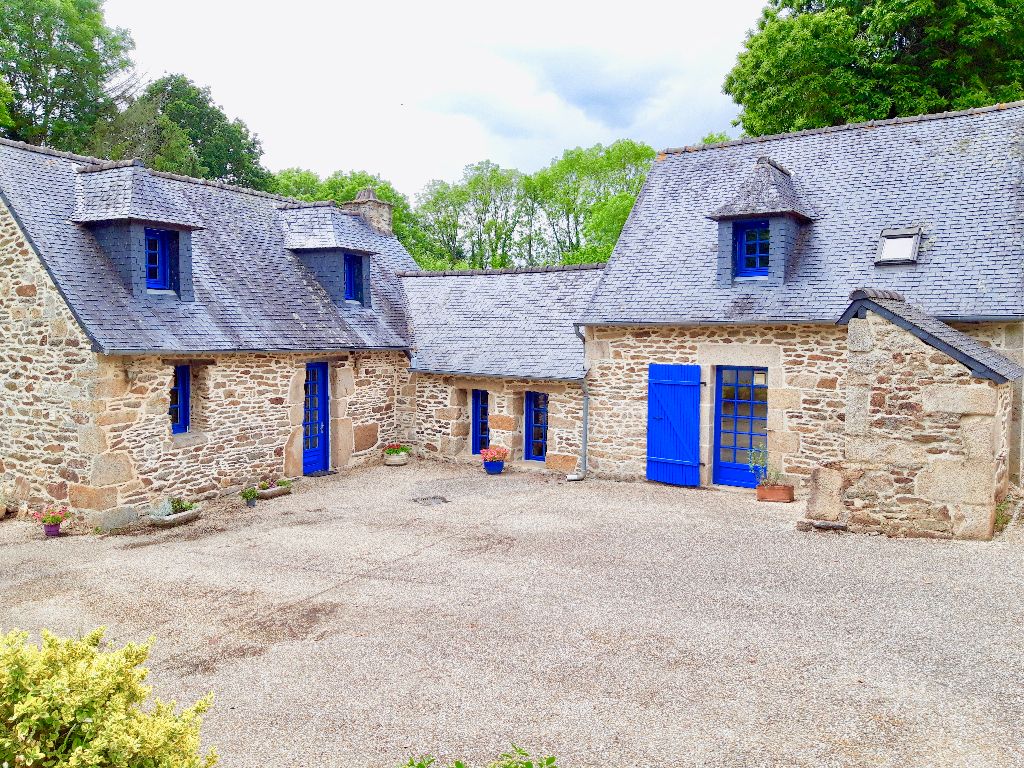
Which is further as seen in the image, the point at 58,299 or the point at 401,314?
the point at 401,314

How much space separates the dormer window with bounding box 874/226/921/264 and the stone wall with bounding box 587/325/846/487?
4.73 ft

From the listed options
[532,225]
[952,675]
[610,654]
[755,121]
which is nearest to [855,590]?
[952,675]

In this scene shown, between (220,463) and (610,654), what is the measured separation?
8426mm

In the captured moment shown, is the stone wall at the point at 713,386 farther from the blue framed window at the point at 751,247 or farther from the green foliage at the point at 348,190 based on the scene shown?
the green foliage at the point at 348,190

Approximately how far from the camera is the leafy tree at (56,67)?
28564 millimetres

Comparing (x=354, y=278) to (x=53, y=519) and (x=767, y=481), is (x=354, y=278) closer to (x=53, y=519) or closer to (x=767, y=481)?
(x=53, y=519)

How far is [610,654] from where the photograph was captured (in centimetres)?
664

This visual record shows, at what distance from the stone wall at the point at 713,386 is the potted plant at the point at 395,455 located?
4.07 metres

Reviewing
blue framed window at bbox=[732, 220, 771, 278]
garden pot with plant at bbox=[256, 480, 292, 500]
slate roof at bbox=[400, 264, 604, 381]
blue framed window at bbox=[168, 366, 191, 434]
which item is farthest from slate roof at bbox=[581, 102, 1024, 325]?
blue framed window at bbox=[168, 366, 191, 434]

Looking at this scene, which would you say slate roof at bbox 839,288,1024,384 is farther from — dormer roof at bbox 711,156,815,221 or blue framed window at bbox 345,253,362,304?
blue framed window at bbox 345,253,362,304

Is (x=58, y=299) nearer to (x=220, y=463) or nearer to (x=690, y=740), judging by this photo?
(x=220, y=463)

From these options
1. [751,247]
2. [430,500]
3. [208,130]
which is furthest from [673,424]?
[208,130]

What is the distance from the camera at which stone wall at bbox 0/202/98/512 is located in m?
11.0

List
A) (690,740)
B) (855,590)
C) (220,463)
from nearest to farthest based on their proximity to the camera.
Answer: (690,740) < (855,590) < (220,463)
